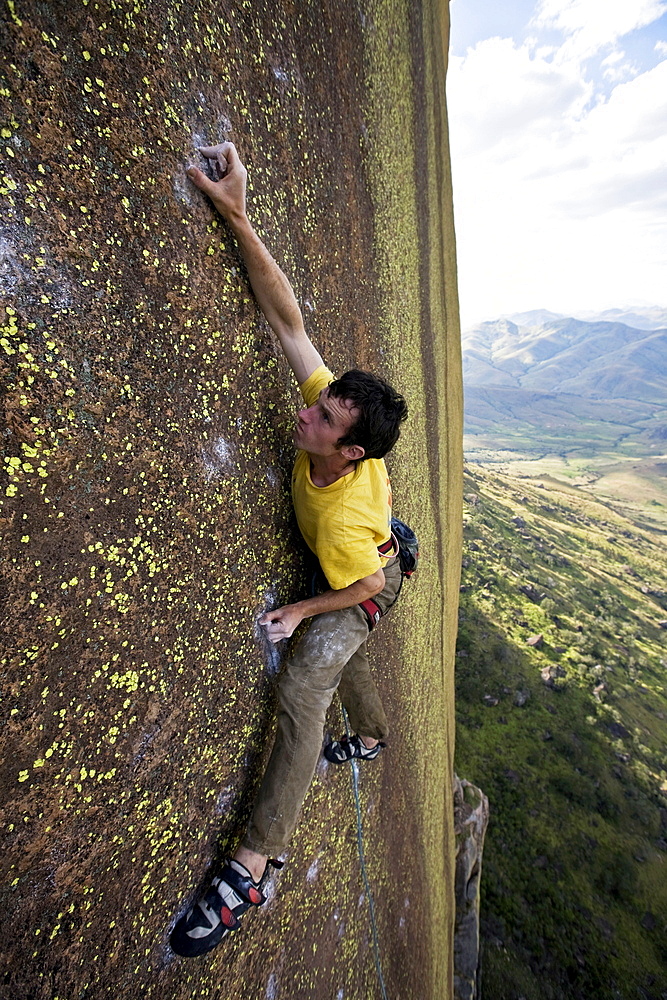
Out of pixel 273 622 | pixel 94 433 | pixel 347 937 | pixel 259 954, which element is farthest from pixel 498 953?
pixel 94 433

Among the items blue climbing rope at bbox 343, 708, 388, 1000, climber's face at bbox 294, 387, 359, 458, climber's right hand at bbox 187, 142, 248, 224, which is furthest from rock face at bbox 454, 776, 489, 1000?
climber's right hand at bbox 187, 142, 248, 224

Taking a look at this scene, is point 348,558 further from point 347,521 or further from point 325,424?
point 325,424

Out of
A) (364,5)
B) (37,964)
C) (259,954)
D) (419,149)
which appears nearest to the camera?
(37,964)

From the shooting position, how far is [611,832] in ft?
114

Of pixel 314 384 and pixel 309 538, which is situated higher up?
pixel 314 384

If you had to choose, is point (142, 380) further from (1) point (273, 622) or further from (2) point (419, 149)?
(2) point (419, 149)

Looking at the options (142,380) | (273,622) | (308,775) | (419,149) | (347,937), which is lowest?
(347,937)

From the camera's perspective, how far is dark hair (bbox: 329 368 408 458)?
127 inches

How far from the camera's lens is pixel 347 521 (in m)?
3.49

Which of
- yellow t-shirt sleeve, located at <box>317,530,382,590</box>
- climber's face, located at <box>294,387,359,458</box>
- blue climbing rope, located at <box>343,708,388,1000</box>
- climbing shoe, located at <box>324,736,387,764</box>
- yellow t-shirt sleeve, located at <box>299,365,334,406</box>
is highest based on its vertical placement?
yellow t-shirt sleeve, located at <box>299,365,334,406</box>

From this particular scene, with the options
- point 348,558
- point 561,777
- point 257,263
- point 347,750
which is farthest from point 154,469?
point 561,777

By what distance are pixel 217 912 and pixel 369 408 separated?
3480 mm

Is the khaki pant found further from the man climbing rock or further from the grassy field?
the grassy field

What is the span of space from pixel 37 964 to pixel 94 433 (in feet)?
9.13
